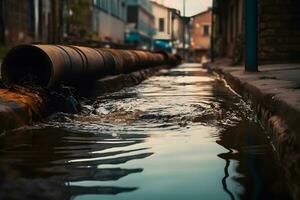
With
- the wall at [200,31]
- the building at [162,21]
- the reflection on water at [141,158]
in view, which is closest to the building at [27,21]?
the reflection on water at [141,158]

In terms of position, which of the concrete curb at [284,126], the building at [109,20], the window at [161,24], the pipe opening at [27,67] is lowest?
the concrete curb at [284,126]

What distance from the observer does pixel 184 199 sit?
3.08 meters

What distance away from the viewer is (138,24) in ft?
235

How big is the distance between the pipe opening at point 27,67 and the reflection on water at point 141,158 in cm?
101

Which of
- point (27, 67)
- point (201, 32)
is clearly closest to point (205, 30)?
point (201, 32)

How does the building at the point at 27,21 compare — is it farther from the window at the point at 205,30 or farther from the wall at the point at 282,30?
the window at the point at 205,30

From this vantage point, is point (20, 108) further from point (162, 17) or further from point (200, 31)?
point (162, 17)

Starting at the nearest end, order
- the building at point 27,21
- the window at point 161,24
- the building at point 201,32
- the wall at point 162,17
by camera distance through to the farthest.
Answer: the building at point 27,21 < the building at point 201,32 < the wall at point 162,17 < the window at point 161,24

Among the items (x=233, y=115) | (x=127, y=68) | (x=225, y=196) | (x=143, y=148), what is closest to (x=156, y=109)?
(x=233, y=115)

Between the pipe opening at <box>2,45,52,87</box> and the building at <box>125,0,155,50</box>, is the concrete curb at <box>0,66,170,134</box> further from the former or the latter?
the building at <box>125,0,155,50</box>

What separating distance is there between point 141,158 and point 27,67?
4127 mm

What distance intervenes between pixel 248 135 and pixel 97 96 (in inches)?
191

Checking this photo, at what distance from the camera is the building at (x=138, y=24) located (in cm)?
6556

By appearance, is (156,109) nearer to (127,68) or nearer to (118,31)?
(127,68)
